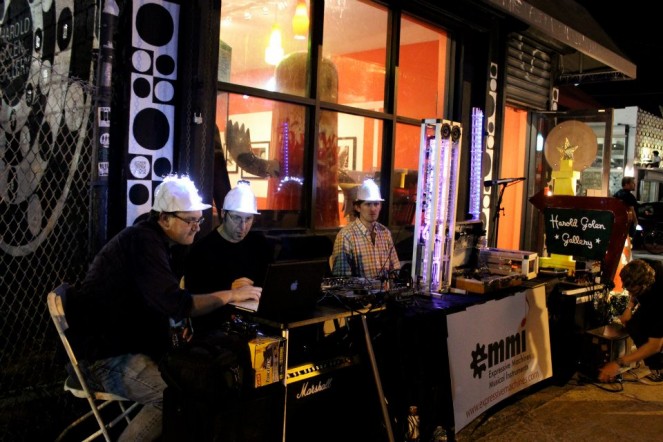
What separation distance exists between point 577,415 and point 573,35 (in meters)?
4.52

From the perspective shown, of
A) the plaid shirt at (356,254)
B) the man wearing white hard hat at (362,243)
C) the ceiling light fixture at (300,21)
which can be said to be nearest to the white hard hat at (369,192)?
the man wearing white hard hat at (362,243)

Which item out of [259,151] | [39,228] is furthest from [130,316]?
[259,151]

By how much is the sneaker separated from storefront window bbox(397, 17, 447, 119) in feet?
12.3

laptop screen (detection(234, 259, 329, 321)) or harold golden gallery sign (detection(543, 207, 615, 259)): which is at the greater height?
harold golden gallery sign (detection(543, 207, 615, 259))

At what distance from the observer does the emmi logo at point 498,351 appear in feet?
14.7

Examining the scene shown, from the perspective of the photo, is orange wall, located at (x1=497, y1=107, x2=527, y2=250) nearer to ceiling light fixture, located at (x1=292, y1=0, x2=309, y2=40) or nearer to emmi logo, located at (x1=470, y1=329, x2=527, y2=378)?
emmi logo, located at (x1=470, y1=329, x2=527, y2=378)

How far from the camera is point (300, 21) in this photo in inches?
228

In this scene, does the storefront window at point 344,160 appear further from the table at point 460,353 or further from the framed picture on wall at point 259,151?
the table at point 460,353

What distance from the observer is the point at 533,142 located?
375 inches

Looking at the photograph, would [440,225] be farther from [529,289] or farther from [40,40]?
[40,40]

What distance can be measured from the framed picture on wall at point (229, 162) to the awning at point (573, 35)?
282 centimetres

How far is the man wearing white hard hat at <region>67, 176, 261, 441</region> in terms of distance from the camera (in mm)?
3193

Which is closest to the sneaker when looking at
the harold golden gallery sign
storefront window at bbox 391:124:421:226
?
the harold golden gallery sign

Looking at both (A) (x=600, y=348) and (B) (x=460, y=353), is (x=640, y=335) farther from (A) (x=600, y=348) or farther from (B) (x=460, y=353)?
(B) (x=460, y=353)
